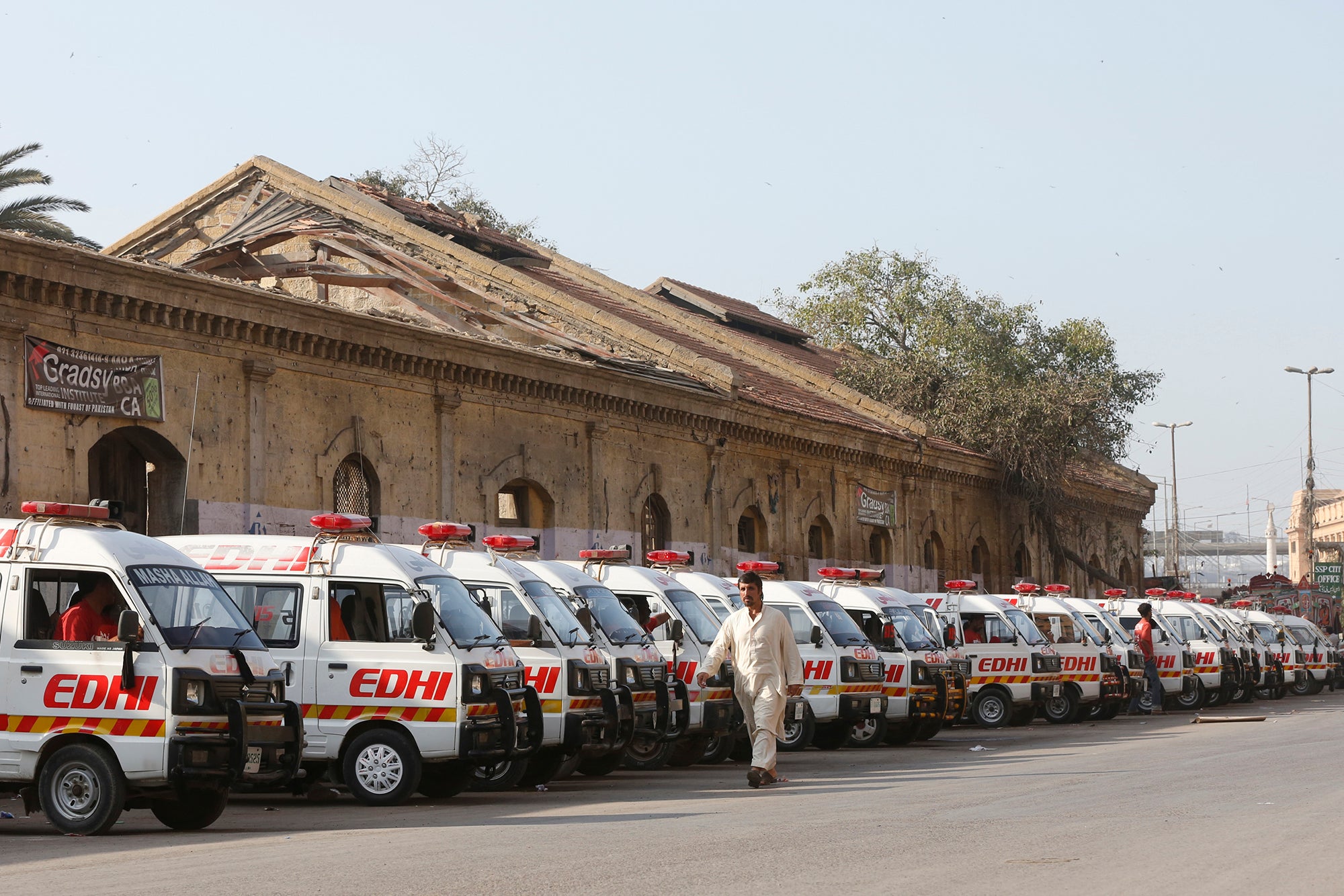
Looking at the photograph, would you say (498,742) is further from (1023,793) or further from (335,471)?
(335,471)

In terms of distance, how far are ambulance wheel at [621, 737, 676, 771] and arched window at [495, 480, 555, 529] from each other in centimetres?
947

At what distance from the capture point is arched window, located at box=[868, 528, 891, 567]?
40.9m

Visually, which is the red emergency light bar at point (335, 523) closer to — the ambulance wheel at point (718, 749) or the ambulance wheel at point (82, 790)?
the ambulance wheel at point (82, 790)

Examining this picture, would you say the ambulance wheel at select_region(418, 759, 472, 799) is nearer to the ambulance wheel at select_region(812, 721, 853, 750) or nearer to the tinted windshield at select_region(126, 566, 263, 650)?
the tinted windshield at select_region(126, 566, 263, 650)

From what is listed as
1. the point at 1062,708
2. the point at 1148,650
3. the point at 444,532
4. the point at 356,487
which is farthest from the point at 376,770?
the point at 1148,650

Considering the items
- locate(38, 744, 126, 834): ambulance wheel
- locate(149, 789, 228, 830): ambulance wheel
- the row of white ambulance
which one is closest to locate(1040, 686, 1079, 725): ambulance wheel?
the row of white ambulance

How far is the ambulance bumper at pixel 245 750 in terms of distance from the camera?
11680mm

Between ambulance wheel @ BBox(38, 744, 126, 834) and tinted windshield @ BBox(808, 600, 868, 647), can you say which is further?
tinted windshield @ BBox(808, 600, 868, 647)

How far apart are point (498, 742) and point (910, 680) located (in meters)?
9.40

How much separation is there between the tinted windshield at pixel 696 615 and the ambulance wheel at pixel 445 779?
16.2 ft

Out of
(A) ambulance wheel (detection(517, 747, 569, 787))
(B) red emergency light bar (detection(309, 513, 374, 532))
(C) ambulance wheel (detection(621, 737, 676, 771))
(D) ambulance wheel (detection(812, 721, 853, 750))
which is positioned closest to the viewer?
(B) red emergency light bar (detection(309, 513, 374, 532))

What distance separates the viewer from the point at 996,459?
46625 millimetres

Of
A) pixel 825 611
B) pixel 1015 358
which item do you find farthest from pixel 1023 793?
pixel 1015 358

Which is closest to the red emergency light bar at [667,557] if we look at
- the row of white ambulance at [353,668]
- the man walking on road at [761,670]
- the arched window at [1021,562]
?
the row of white ambulance at [353,668]
